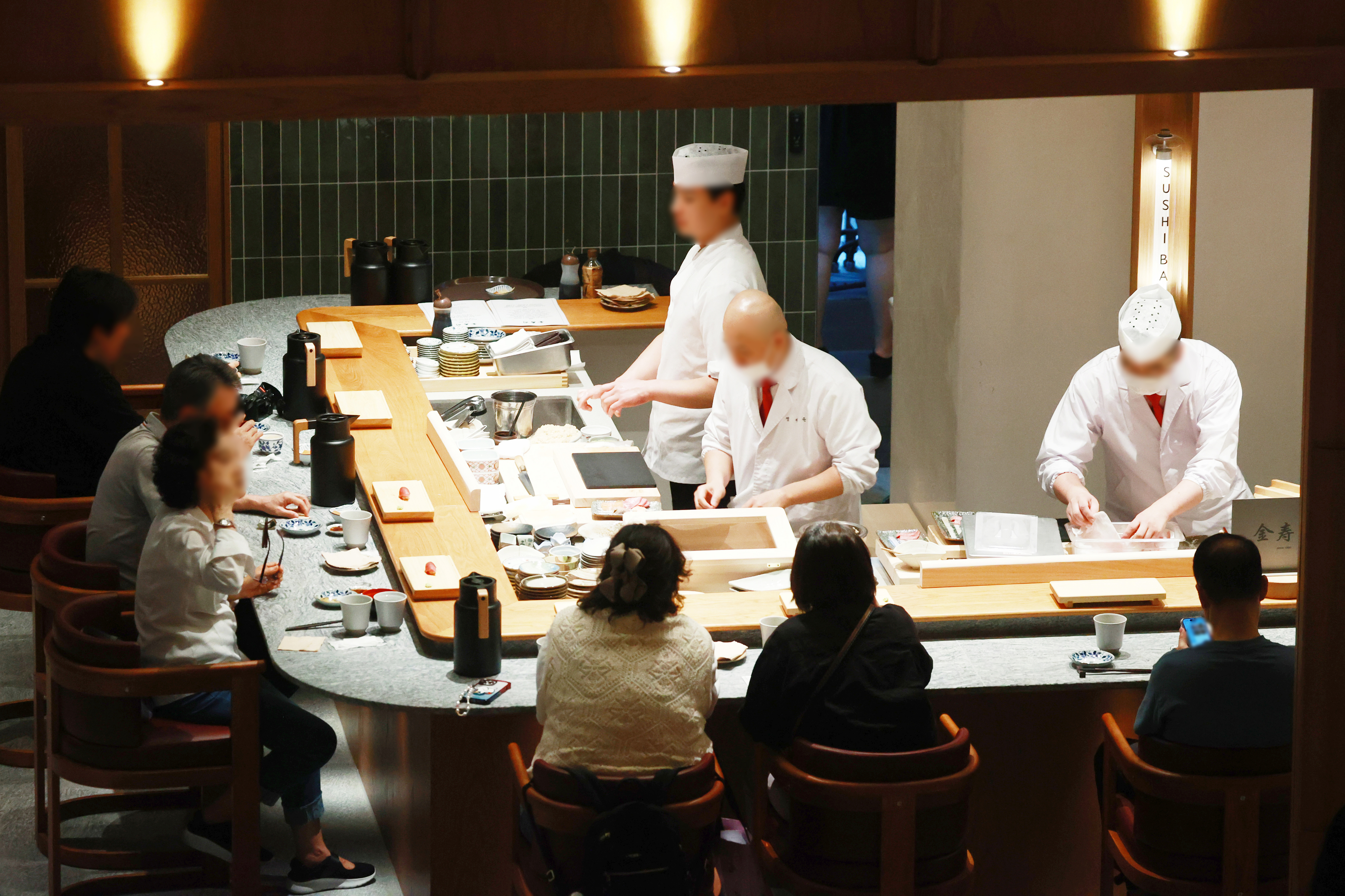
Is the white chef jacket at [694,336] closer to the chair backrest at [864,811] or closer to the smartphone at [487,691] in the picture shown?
the smartphone at [487,691]

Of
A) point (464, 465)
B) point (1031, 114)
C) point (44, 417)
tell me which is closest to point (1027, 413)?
point (1031, 114)

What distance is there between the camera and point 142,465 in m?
4.12

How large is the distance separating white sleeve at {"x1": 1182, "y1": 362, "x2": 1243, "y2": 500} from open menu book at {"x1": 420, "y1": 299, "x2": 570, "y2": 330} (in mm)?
2554

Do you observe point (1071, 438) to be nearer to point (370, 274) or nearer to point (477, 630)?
point (477, 630)

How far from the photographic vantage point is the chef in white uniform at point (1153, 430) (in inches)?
187

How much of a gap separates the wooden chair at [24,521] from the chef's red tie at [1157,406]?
314cm

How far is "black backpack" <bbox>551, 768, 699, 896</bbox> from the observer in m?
3.15

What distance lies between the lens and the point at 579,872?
3.26 meters

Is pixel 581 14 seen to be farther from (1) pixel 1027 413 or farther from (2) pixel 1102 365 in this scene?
(1) pixel 1027 413

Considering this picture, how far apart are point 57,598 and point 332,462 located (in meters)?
0.91

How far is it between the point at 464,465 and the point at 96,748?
1446 millimetres

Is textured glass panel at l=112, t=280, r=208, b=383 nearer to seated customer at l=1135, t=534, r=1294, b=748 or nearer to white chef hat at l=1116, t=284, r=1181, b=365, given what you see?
white chef hat at l=1116, t=284, r=1181, b=365

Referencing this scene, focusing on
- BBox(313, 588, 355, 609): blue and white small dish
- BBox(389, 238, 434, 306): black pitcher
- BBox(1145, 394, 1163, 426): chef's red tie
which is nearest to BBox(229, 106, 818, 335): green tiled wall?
BBox(389, 238, 434, 306): black pitcher

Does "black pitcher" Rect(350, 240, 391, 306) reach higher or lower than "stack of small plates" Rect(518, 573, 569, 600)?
higher
